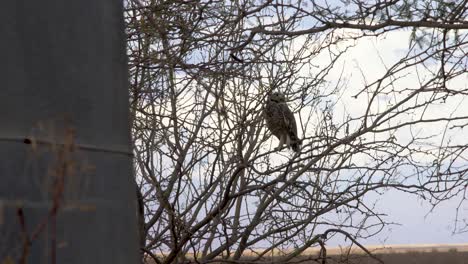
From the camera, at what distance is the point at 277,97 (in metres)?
5.68

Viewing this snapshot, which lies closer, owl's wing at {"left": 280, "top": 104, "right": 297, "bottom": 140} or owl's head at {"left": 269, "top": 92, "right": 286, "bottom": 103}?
owl's head at {"left": 269, "top": 92, "right": 286, "bottom": 103}

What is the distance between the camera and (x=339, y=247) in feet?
17.1

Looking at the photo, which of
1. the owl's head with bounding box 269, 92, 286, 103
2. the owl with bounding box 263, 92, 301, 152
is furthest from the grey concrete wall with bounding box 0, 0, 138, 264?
the owl's head with bounding box 269, 92, 286, 103

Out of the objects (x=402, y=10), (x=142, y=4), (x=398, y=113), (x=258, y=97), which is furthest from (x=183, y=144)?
(x=402, y=10)

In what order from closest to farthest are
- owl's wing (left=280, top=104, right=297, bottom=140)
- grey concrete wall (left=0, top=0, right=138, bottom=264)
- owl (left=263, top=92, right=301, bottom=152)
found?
grey concrete wall (left=0, top=0, right=138, bottom=264) → owl (left=263, top=92, right=301, bottom=152) → owl's wing (left=280, top=104, right=297, bottom=140)

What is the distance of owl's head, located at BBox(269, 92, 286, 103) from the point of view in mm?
5582

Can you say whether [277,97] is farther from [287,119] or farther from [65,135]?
[65,135]

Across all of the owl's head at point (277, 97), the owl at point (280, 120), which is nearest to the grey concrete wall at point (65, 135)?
the owl at point (280, 120)

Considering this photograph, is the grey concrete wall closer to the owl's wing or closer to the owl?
the owl

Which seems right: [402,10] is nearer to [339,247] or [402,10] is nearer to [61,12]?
[339,247]

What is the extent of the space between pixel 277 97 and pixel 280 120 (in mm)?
496

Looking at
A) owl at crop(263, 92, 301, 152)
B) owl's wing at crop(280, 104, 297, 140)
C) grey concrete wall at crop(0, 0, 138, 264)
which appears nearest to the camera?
grey concrete wall at crop(0, 0, 138, 264)

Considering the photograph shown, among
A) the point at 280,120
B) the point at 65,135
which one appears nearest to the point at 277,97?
the point at 280,120

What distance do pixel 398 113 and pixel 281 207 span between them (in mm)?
1228
